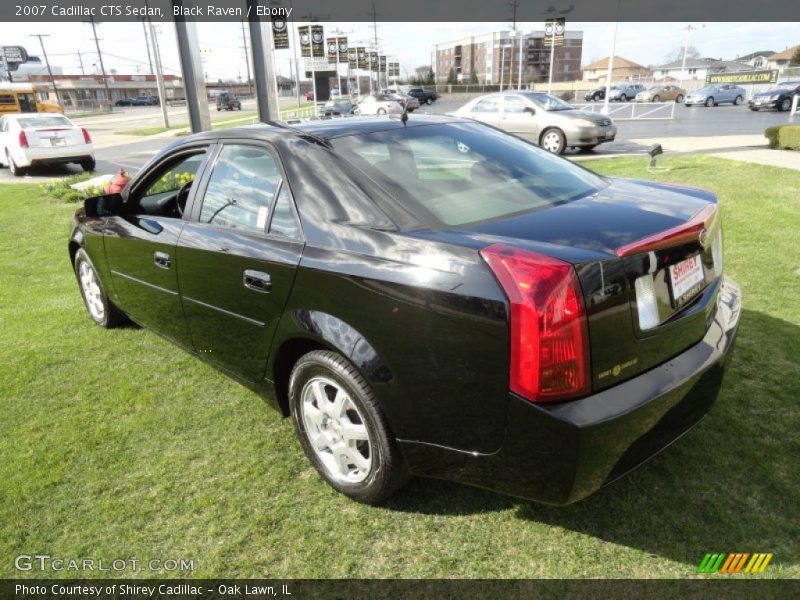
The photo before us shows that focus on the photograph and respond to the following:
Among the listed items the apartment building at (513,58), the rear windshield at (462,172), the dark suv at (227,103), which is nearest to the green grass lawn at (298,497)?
the rear windshield at (462,172)

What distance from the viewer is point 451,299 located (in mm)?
1914

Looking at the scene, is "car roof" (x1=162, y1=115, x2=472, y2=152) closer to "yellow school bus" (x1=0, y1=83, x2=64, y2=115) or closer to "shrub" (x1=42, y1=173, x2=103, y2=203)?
"shrub" (x1=42, y1=173, x2=103, y2=203)

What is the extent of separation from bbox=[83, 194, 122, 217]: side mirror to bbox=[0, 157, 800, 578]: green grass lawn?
109cm

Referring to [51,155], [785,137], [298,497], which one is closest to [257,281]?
[298,497]

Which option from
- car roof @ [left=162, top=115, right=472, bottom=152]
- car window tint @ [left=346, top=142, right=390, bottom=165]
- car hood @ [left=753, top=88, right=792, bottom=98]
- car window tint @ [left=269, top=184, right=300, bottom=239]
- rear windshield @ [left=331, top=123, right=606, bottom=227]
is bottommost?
car hood @ [left=753, top=88, right=792, bottom=98]

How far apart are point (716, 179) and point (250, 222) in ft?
28.1

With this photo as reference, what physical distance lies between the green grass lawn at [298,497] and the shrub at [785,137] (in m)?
10.1

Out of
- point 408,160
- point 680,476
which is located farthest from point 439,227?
point 680,476

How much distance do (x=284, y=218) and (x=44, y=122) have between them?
16.1m

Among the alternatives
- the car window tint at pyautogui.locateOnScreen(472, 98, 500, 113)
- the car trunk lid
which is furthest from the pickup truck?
the car trunk lid

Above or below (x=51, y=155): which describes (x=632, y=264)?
above

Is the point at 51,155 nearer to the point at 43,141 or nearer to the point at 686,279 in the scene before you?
the point at 43,141

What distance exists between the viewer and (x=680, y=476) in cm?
257

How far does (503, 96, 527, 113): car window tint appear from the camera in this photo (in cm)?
1412
